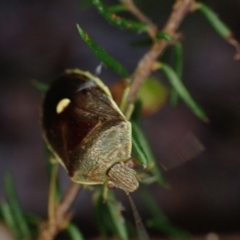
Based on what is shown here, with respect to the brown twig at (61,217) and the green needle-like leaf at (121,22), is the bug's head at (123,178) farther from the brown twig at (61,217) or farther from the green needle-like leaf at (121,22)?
the green needle-like leaf at (121,22)

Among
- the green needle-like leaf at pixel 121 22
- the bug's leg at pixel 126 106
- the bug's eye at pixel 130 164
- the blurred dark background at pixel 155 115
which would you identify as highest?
the green needle-like leaf at pixel 121 22

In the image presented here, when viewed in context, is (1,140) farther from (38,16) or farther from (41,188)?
(38,16)

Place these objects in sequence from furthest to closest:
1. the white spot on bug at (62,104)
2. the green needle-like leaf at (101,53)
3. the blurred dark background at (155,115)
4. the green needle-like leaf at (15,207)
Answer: the blurred dark background at (155,115)
the green needle-like leaf at (15,207)
the white spot on bug at (62,104)
the green needle-like leaf at (101,53)

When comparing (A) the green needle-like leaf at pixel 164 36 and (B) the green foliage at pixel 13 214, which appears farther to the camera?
(B) the green foliage at pixel 13 214

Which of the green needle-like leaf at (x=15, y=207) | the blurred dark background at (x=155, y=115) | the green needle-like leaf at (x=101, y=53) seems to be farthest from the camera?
the blurred dark background at (x=155, y=115)

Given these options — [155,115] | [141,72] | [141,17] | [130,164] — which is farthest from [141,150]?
[155,115]

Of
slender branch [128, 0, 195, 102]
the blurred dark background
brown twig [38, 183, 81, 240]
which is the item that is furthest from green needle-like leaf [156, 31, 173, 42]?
the blurred dark background

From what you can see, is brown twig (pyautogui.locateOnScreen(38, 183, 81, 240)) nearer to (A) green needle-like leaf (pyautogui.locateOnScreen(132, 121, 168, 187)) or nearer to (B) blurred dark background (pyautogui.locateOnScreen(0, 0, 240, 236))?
(A) green needle-like leaf (pyautogui.locateOnScreen(132, 121, 168, 187))

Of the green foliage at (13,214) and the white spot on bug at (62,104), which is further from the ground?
Answer: the white spot on bug at (62,104)

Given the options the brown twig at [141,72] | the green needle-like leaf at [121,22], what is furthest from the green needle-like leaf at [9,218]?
the green needle-like leaf at [121,22]
